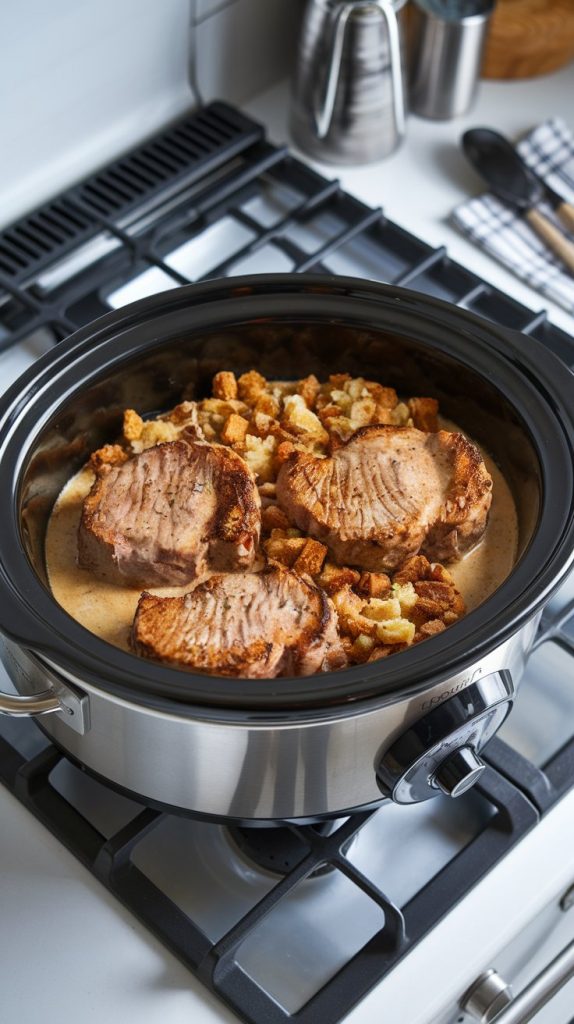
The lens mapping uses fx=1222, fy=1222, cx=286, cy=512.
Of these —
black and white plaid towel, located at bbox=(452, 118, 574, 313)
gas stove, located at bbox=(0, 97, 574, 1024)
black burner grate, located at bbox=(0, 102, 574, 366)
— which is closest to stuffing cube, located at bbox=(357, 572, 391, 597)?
gas stove, located at bbox=(0, 97, 574, 1024)

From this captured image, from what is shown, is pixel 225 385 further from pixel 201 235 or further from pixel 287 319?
pixel 201 235

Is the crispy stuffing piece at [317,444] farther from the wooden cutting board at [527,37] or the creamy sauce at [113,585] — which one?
the wooden cutting board at [527,37]

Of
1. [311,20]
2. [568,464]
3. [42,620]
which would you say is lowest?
[42,620]

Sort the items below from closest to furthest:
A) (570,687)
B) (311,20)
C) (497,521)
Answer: (497,521) < (570,687) < (311,20)

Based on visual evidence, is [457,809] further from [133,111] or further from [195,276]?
[133,111]

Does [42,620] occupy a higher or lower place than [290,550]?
lower

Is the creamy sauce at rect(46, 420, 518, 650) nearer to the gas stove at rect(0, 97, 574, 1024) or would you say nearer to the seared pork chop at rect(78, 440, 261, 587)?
the seared pork chop at rect(78, 440, 261, 587)

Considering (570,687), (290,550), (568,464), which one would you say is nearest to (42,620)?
(290,550)
